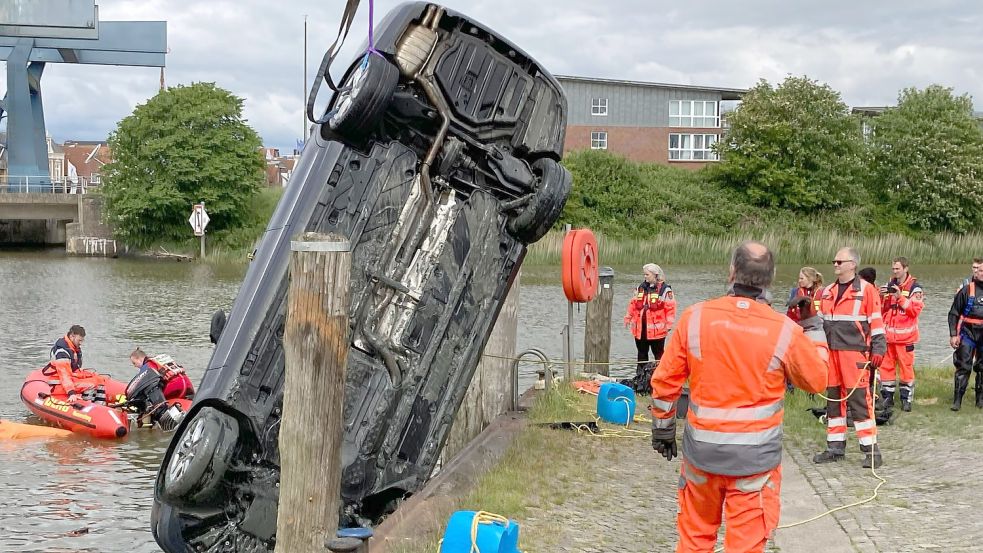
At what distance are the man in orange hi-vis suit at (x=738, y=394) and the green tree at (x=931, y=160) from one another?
45355mm

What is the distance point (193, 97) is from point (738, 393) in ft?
149

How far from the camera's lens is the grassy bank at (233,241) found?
1638 inches

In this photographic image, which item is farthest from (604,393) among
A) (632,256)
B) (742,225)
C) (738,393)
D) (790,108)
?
(790,108)

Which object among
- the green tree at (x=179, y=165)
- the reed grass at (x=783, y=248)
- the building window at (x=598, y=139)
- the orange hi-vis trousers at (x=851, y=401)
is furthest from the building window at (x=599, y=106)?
the orange hi-vis trousers at (x=851, y=401)

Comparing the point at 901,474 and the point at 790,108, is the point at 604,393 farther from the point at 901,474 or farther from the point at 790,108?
the point at 790,108

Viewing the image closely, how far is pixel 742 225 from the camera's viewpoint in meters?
44.6

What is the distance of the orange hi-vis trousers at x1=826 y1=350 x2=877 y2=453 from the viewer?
7.86 m

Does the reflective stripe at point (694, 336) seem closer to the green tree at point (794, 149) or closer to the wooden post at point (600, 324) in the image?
the wooden post at point (600, 324)

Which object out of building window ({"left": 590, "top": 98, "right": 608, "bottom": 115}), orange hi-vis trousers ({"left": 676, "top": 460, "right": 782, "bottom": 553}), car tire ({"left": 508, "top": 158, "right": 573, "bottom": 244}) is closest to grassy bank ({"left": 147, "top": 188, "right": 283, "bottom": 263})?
building window ({"left": 590, "top": 98, "right": 608, "bottom": 115})

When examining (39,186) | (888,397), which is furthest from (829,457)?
(39,186)

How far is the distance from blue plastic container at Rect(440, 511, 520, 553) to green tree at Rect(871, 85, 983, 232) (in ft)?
150

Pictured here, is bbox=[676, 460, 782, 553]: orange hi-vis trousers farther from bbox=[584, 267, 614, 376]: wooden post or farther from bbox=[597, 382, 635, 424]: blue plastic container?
bbox=[584, 267, 614, 376]: wooden post

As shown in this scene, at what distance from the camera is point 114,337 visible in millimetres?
19812

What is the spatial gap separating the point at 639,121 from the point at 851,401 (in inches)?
1970
